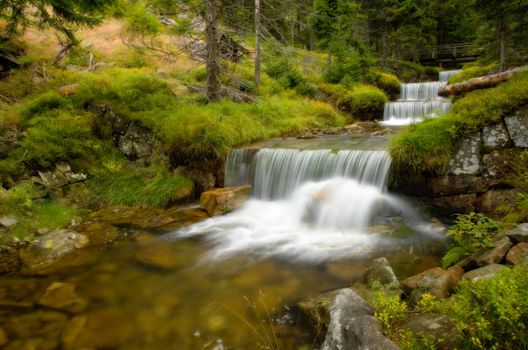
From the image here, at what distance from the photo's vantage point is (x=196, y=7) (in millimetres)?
11539

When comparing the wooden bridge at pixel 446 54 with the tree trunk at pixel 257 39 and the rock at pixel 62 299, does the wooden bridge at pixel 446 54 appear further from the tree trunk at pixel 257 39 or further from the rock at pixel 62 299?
the rock at pixel 62 299

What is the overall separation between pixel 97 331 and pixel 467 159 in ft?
22.3

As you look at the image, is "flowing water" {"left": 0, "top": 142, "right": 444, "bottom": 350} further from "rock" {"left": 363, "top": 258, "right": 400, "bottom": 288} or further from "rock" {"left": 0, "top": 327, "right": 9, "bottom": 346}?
"rock" {"left": 363, "top": 258, "right": 400, "bottom": 288}

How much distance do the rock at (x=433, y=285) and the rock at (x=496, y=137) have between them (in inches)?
133

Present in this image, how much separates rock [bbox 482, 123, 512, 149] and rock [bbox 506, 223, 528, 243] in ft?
8.64

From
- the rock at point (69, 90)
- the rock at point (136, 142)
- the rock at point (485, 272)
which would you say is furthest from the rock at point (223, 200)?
the rock at point (69, 90)

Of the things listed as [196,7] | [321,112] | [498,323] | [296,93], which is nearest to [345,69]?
[296,93]

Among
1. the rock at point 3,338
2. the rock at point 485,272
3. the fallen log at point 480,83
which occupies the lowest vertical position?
the rock at point 3,338

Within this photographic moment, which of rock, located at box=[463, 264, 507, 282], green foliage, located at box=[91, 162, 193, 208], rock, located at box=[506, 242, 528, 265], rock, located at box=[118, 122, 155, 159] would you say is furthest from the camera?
rock, located at box=[118, 122, 155, 159]

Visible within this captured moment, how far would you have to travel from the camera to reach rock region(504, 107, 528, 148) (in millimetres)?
5926

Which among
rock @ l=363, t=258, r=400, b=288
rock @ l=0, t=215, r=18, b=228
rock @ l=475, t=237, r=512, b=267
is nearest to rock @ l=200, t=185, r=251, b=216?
rock @ l=0, t=215, r=18, b=228

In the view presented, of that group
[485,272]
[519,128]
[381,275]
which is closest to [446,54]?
[519,128]

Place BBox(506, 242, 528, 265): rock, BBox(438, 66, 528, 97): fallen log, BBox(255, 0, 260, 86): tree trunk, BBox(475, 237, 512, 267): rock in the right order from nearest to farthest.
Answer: BBox(506, 242, 528, 265): rock, BBox(475, 237, 512, 267): rock, BBox(438, 66, 528, 97): fallen log, BBox(255, 0, 260, 86): tree trunk

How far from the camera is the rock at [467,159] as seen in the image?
6.28 m
